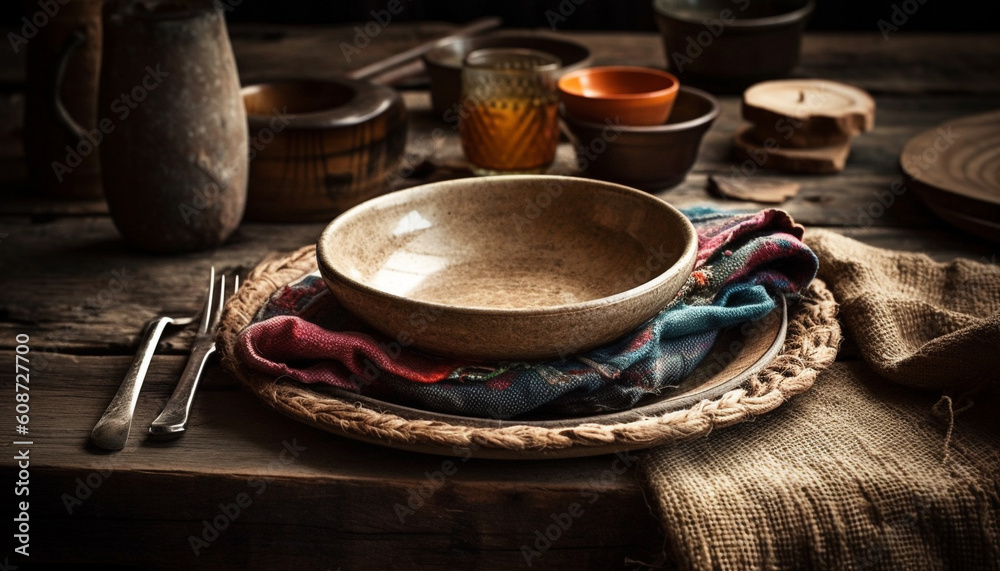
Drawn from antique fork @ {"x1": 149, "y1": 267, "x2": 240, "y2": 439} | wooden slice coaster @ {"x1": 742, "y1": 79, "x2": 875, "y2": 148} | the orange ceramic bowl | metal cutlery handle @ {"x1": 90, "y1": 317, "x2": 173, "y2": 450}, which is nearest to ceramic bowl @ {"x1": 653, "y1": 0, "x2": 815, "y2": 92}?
wooden slice coaster @ {"x1": 742, "y1": 79, "x2": 875, "y2": 148}

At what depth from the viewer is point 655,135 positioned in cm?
120

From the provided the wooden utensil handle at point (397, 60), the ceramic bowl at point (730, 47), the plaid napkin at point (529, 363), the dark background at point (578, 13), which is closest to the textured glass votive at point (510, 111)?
the wooden utensil handle at point (397, 60)

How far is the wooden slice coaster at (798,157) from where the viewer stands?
135 centimetres

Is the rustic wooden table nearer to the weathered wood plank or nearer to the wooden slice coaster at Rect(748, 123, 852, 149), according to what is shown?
the weathered wood plank

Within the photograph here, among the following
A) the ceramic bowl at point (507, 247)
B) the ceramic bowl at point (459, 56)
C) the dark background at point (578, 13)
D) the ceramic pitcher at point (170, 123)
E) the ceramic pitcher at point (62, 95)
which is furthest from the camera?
the dark background at point (578, 13)

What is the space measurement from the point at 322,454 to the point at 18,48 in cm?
172

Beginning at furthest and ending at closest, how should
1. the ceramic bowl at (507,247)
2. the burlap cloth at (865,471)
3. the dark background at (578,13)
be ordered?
1. the dark background at (578,13)
2. the ceramic bowl at (507,247)
3. the burlap cloth at (865,471)

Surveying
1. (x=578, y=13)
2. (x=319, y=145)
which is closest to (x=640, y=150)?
(x=319, y=145)

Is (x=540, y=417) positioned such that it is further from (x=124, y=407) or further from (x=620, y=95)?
(x=620, y=95)

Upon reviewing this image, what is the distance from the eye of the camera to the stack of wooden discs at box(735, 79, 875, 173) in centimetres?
135

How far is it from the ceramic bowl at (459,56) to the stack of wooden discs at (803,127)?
300mm

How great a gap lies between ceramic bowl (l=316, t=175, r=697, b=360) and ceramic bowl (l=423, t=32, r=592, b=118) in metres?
0.55

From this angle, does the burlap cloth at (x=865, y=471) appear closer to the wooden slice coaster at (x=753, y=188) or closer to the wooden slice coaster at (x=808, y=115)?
the wooden slice coaster at (x=753, y=188)

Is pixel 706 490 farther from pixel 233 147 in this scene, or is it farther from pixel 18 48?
pixel 18 48
